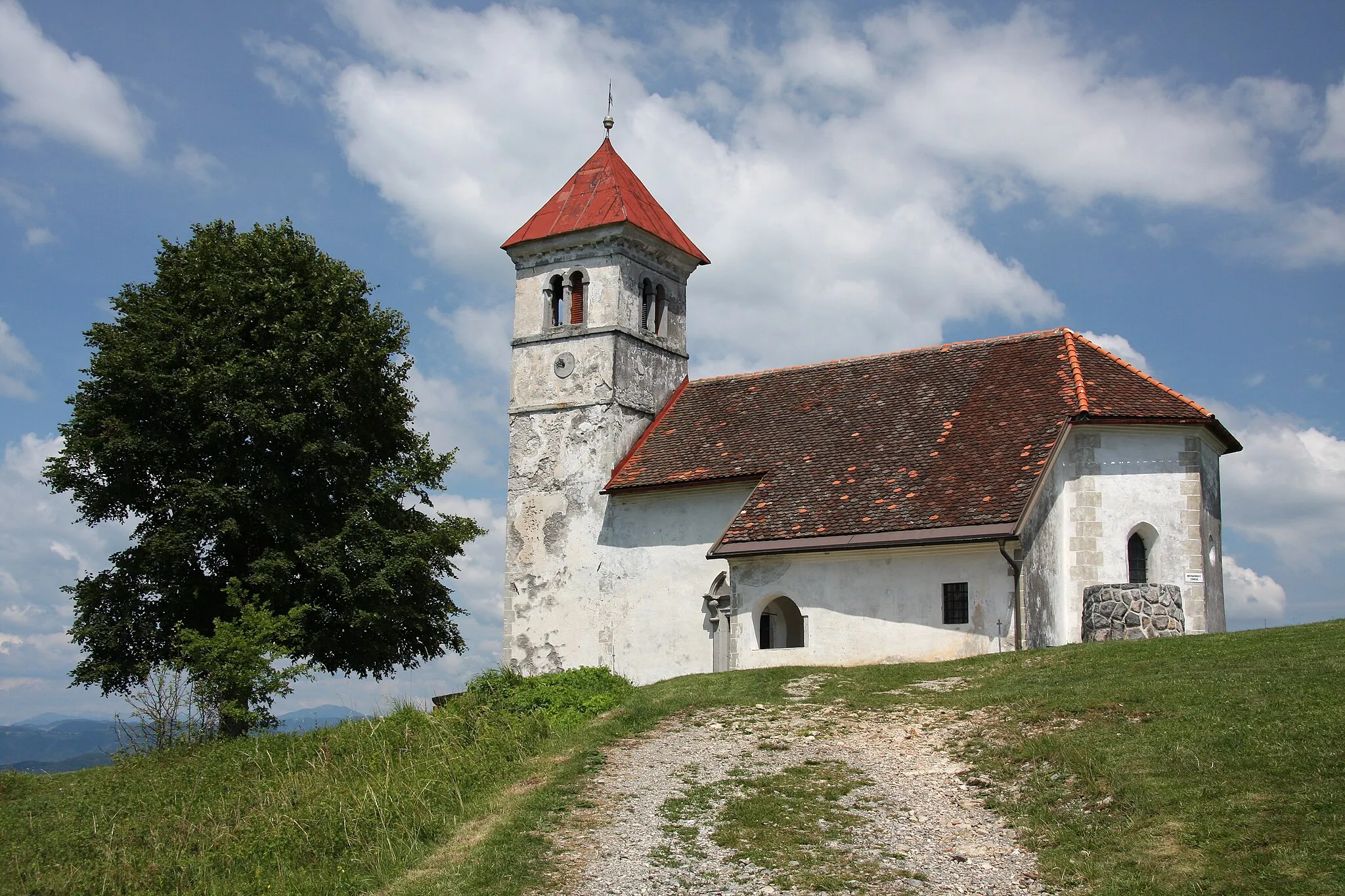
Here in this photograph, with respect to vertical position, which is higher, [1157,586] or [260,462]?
[260,462]

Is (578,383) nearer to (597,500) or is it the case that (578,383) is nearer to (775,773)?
(597,500)

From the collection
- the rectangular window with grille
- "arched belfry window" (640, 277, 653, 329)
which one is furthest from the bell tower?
the rectangular window with grille

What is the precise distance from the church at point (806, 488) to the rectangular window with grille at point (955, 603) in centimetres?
4

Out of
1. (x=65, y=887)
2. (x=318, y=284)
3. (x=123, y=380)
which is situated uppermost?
(x=318, y=284)

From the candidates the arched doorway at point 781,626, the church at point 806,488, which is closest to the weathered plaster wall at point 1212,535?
the church at point 806,488

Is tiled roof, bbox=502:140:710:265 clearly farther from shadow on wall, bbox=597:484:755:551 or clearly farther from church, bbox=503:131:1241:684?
shadow on wall, bbox=597:484:755:551

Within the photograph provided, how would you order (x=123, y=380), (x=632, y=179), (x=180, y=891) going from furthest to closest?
(x=632, y=179) < (x=123, y=380) < (x=180, y=891)

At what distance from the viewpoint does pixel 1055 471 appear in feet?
Answer: 77.0

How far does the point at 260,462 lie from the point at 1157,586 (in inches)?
757

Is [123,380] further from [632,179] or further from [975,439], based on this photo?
[975,439]

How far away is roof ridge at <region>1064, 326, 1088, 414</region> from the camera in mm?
23719

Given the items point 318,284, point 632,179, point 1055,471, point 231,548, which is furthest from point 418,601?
point 1055,471

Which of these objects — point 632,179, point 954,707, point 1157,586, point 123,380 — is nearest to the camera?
point 954,707

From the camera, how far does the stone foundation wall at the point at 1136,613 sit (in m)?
21.8
